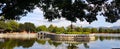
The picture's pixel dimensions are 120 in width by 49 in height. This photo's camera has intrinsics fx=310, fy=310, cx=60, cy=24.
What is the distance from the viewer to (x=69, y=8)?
1030cm

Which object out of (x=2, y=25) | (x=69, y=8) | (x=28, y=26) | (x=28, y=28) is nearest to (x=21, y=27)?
(x=28, y=28)

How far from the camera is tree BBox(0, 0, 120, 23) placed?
1019 centimetres

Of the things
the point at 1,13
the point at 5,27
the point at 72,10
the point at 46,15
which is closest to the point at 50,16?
the point at 46,15

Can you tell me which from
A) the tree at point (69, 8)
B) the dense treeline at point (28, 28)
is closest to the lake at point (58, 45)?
the tree at point (69, 8)

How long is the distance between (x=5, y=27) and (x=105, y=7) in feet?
251

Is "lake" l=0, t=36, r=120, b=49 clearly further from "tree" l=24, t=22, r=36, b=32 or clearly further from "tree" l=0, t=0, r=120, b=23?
"tree" l=24, t=22, r=36, b=32

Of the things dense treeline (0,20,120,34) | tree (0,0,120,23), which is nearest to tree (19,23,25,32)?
dense treeline (0,20,120,34)

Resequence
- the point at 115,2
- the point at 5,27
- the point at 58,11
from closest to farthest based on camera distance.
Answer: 1. the point at 115,2
2. the point at 58,11
3. the point at 5,27

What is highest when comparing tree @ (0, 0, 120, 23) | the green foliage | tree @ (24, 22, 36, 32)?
tree @ (0, 0, 120, 23)

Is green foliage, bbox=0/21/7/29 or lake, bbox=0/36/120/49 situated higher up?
lake, bbox=0/36/120/49

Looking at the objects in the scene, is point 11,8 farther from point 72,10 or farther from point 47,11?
point 72,10

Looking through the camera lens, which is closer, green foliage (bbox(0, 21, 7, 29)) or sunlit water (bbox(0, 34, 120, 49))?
sunlit water (bbox(0, 34, 120, 49))

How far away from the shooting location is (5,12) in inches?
432

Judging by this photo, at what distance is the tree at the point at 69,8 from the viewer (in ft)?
33.4
